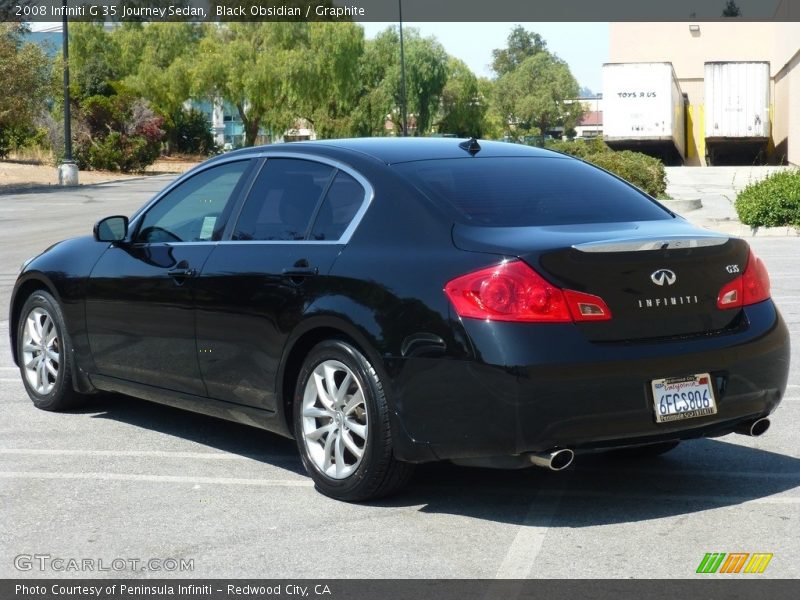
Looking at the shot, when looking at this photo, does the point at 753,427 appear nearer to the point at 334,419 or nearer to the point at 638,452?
the point at 638,452

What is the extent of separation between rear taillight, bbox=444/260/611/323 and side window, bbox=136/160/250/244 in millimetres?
1916

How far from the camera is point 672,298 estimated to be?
5434 mm

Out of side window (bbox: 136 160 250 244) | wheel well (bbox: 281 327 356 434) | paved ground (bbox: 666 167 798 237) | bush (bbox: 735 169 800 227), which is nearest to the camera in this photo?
wheel well (bbox: 281 327 356 434)

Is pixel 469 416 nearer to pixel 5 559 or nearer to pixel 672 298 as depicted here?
pixel 672 298

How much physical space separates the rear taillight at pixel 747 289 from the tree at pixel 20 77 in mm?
39338

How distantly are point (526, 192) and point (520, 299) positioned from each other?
976 mm

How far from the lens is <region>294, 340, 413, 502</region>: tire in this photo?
5582mm

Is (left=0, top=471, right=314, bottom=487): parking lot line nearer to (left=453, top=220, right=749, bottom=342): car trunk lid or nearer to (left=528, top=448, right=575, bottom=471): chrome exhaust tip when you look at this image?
(left=528, top=448, right=575, bottom=471): chrome exhaust tip

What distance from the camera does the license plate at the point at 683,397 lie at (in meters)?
5.32

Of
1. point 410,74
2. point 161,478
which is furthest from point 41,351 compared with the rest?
point 410,74

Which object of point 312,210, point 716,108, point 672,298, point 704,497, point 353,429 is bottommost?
point 704,497

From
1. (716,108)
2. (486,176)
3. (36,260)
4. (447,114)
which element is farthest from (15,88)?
(447,114)

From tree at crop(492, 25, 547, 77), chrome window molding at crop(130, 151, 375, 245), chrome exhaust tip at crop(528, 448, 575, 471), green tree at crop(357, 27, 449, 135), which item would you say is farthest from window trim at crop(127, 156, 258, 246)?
tree at crop(492, 25, 547, 77)

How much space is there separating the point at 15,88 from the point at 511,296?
40185 mm
